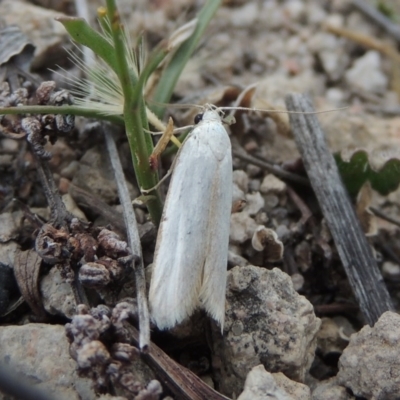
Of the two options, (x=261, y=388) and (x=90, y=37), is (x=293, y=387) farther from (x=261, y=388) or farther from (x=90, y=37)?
(x=90, y=37)

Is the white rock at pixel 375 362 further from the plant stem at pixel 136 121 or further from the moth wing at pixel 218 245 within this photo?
the plant stem at pixel 136 121

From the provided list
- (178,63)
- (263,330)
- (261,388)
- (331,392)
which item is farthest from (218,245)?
(178,63)

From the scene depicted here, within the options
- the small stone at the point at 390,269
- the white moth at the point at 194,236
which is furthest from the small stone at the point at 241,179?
the small stone at the point at 390,269

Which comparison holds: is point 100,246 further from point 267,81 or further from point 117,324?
point 267,81

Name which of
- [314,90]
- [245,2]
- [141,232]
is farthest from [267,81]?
[141,232]

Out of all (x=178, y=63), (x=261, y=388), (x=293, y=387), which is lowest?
(x=293, y=387)

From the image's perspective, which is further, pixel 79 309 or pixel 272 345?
pixel 272 345

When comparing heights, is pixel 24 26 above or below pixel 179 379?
above
